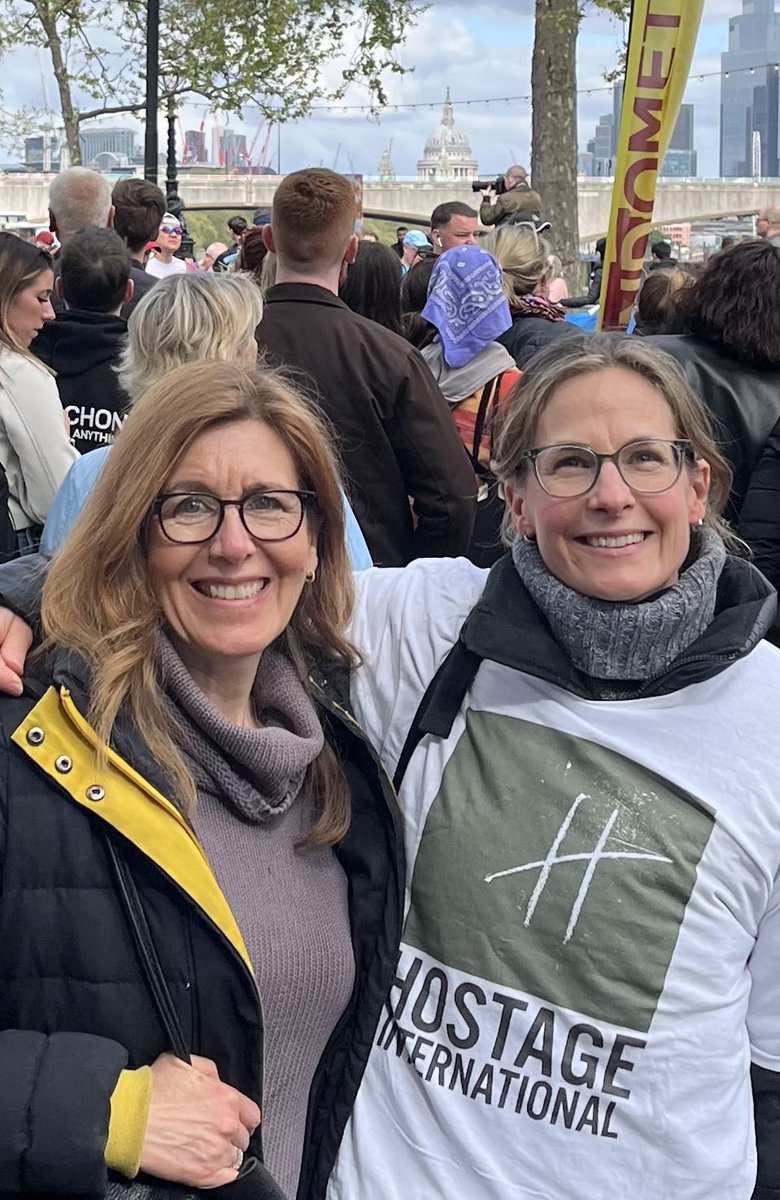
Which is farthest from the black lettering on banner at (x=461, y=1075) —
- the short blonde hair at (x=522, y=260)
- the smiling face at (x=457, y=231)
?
the smiling face at (x=457, y=231)

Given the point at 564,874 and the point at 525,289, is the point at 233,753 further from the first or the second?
the point at 525,289

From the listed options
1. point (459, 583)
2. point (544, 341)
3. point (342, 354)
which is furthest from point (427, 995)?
point (544, 341)

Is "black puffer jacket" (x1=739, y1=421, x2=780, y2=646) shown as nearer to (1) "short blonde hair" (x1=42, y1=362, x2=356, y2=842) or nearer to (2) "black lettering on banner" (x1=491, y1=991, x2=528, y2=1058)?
(1) "short blonde hair" (x1=42, y1=362, x2=356, y2=842)

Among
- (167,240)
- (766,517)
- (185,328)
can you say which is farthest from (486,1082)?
(167,240)

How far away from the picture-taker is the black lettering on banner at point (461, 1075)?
186 centimetres

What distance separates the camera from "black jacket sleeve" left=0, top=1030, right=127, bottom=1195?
1.55 metres

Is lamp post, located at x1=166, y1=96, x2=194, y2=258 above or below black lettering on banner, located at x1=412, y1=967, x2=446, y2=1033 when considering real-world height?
above

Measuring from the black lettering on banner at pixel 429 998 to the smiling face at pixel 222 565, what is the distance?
521mm

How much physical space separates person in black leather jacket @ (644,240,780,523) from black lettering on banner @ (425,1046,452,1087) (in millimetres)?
2534

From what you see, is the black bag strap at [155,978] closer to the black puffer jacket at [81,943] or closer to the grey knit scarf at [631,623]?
the black puffer jacket at [81,943]

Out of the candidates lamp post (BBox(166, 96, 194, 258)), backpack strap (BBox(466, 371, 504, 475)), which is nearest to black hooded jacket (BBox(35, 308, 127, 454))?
backpack strap (BBox(466, 371, 504, 475))

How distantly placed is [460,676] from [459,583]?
0.23m

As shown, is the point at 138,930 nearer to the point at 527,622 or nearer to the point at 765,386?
the point at 527,622

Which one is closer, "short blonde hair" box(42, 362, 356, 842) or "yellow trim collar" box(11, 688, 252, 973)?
"yellow trim collar" box(11, 688, 252, 973)
